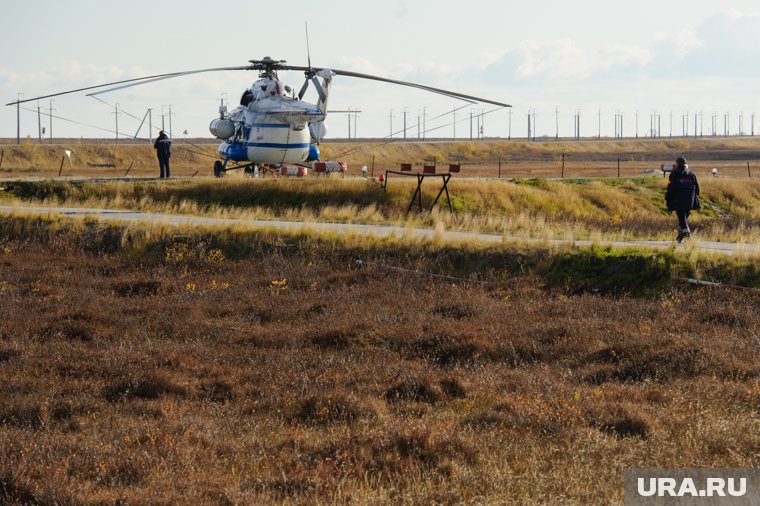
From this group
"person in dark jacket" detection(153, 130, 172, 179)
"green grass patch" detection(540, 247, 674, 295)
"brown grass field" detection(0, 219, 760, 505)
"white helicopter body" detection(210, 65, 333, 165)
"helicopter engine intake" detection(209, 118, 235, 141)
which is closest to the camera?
"brown grass field" detection(0, 219, 760, 505)

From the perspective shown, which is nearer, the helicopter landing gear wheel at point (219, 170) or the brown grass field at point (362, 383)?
the brown grass field at point (362, 383)

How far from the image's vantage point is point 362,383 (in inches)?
553

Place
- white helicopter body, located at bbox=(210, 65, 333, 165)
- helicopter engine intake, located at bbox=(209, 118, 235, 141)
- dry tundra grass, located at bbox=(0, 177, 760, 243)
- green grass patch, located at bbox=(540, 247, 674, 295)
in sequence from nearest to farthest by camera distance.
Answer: green grass patch, located at bbox=(540, 247, 674, 295), dry tundra grass, located at bbox=(0, 177, 760, 243), white helicopter body, located at bbox=(210, 65, 333, 165), helicopter engine intake, located at bbox=(209, 118, 235, 141)

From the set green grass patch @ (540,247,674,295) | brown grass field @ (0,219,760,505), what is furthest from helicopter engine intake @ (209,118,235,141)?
green grass patch @ (540,247,674,295)

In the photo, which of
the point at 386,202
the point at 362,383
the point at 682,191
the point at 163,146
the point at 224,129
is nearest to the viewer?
the point at 362,383

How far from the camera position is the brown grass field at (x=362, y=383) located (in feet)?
32.4

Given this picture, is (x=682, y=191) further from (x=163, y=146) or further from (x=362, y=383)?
(x=163, y=146)

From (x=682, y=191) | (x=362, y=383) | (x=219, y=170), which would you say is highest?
(x=219, y=170)

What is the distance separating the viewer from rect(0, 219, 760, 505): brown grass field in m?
9.89

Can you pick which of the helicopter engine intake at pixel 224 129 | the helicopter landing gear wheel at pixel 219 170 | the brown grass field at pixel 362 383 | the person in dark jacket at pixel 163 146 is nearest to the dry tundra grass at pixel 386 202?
the person in dark jacket at pixel 163 146

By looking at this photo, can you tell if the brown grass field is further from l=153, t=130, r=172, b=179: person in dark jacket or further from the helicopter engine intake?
l=153, t=130, r=172, b=179: person in dark jacket

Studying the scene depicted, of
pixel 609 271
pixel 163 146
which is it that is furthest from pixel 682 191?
pixel 163 146

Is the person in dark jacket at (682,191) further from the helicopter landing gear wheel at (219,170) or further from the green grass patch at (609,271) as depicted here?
the helicopter landing gear wheel at (219,170)

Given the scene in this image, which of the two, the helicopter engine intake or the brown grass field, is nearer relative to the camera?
the brown grass field
